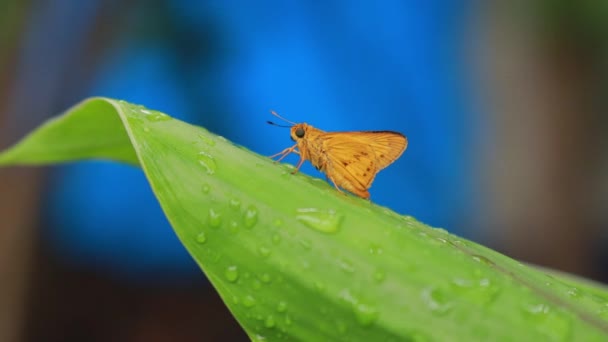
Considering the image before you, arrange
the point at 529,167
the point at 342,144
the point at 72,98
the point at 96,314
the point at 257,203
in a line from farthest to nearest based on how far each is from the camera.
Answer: the point at 529,167 → the point at 96,314 → the point at 72,98 → the point at 342,144 → the point at 257,203

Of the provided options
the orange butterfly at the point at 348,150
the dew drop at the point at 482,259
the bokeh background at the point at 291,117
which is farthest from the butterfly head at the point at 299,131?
the bokeh background at the point at 291,117

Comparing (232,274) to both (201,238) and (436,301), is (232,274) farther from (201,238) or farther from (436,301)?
(436,301)

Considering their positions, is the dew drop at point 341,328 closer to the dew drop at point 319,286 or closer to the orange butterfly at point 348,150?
the dew drop at point 319,286

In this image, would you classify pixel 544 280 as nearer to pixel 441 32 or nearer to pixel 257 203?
pixel 257 203

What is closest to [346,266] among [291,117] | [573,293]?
[573,293]

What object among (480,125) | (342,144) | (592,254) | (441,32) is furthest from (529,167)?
(342,144)

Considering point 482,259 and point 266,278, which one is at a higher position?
point 482,259

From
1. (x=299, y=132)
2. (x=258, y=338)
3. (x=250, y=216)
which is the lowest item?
(x=258, y=338)
